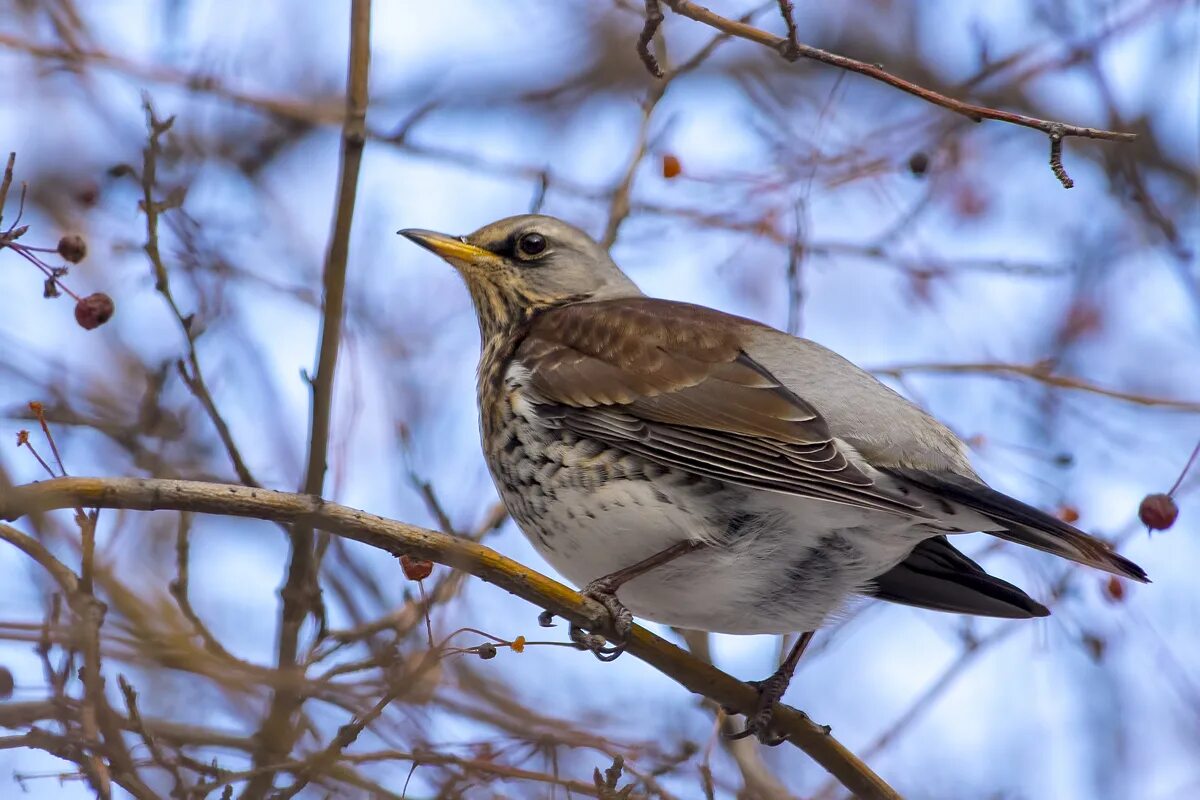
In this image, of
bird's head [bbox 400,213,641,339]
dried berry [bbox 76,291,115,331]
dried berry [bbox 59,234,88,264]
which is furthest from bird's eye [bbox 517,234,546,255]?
dried berry [bbox 59,234,88,264]

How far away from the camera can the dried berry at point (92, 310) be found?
4.35 meters

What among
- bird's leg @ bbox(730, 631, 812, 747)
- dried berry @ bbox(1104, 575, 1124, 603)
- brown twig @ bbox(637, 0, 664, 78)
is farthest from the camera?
dried berry @ bbox(1104, 575, 1124, 603)

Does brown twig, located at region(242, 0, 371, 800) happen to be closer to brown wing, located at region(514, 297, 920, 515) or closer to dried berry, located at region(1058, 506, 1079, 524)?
brown wing, located at region(514, 297, 920, 515)

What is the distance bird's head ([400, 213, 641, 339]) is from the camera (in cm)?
596

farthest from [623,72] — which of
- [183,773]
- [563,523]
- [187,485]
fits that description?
[183,773]

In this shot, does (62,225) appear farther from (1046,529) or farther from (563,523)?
(1046,529)

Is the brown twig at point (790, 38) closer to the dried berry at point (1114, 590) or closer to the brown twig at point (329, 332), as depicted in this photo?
the brown twig at point (329, 332)

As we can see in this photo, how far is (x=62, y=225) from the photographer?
6.85m

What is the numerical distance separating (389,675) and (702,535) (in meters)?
1.48

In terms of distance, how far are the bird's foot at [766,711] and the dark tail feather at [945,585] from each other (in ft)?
1.90

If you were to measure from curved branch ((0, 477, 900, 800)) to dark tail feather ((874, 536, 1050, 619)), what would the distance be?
3.63ft

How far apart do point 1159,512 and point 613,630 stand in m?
2.07

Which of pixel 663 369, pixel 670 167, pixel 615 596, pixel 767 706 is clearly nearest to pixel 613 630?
pixel 615 596

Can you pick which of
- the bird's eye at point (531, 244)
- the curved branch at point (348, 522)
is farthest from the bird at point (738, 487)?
the bird's eye at point (531, 244)
